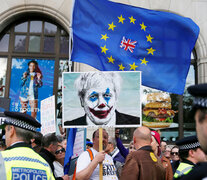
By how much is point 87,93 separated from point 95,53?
4.10 feet

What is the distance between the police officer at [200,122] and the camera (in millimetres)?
1346

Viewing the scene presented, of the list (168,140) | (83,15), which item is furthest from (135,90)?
(168,140)

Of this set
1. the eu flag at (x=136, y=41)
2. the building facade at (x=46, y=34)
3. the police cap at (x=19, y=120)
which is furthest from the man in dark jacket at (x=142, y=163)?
the building facade at (x=46, y=34)

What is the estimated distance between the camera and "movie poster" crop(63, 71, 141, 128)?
4.24 meters

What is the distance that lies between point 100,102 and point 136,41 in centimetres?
190

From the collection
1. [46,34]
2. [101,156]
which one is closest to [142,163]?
[101,156]

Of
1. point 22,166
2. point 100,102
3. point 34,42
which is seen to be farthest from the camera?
point 34,42

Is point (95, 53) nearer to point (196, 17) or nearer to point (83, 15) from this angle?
point (83, 15)

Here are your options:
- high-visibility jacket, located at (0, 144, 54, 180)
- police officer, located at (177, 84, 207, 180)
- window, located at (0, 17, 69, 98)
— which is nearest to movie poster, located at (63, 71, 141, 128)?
high-visibility jacket, located at (0, 144, 54, 180)

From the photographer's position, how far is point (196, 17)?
10.3 metres

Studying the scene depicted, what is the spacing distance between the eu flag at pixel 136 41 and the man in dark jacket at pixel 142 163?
169 cm

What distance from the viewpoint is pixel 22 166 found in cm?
245

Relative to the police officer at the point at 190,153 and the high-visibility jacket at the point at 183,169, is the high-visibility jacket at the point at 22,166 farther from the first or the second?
the police officer at the point at 190,153

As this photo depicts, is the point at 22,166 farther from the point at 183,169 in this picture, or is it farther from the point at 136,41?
the point at 136,41
